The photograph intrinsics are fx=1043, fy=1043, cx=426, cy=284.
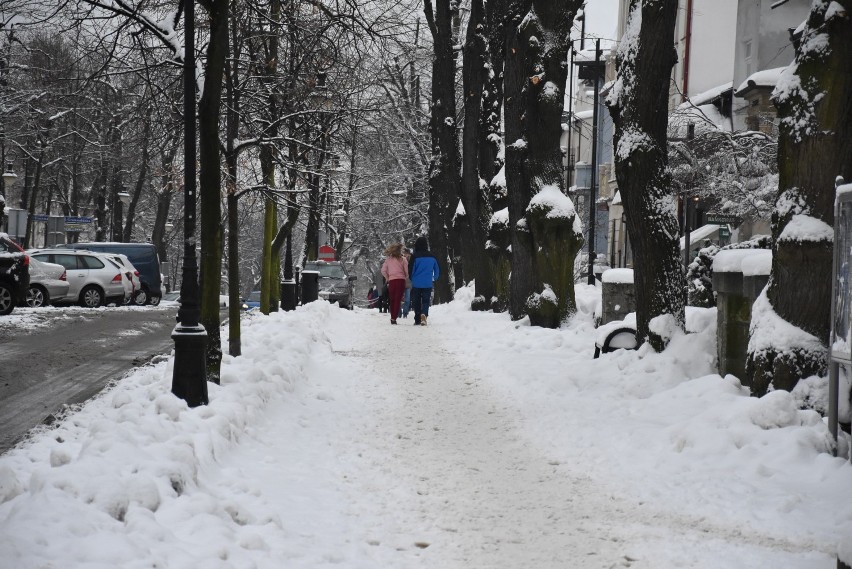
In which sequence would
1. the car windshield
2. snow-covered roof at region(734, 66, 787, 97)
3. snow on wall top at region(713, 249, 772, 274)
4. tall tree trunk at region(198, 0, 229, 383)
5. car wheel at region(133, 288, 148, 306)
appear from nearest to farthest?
snow on wall top at region(713, 249, 772, 274), tall tree trunk at region(198, 0, 229, 383), car wheel at region(133, 288, 148, 306), snow-covered roof at region(734, 66, 787, 97), the car windshield

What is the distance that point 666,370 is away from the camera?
1023cm

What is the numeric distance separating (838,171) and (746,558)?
3942 mm

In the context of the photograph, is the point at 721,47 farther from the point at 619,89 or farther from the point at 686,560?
the point at 686,560

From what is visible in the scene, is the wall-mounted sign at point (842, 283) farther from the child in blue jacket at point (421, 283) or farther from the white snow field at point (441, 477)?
the child in blue jacket at point (421, 283)

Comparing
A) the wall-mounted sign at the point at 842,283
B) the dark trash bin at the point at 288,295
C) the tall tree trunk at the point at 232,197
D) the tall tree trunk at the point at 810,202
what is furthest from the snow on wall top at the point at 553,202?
the wall-mounted sign at the point at 842,283

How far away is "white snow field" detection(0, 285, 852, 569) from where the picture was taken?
208 inches

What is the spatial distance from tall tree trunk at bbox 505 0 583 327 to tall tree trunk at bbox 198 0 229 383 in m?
7.33

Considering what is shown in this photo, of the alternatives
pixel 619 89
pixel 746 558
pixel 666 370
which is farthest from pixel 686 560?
pixel 619 89

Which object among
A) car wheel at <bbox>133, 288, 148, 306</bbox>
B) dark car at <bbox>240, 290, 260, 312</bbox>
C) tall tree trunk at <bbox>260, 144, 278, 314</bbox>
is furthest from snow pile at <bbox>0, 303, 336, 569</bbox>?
dark car at <bbox>240, 290, 260, 312</bbox>

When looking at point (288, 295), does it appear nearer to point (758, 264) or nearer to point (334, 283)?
point (758, 264)

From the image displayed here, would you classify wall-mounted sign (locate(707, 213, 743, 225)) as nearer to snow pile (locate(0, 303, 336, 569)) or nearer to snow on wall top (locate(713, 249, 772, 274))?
snow on wall top (locate(713, 249, 772, 274))

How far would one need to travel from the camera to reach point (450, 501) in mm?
6699

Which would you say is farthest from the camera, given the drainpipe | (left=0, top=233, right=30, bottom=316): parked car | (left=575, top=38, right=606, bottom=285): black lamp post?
the drainpipe

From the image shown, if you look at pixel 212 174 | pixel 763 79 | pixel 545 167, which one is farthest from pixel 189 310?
pixel 763 79
